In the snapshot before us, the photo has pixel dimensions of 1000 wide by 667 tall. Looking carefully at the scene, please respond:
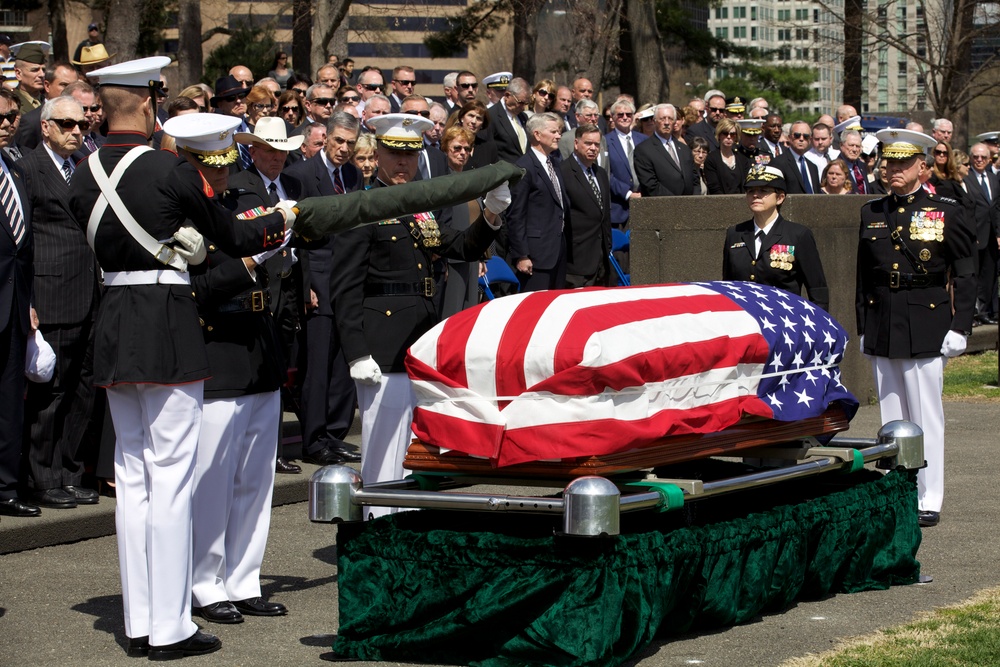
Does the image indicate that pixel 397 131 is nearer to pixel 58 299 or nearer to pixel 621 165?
pixel 58 299

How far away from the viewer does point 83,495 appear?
8938 millimetres

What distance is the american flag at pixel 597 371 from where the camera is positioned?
5.95 m

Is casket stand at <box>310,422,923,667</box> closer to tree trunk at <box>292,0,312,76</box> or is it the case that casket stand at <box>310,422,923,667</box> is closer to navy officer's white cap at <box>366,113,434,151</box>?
navy officer's white cap at <box>366,113,434,151</box>

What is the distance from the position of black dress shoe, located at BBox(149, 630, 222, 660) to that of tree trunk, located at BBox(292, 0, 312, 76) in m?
22.6

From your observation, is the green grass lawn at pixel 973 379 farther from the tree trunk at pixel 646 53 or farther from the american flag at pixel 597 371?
the tree trunk at pixel 646 53

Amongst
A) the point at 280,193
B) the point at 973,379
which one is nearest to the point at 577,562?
the point at 280,193

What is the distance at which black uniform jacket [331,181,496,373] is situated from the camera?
24.4 ft

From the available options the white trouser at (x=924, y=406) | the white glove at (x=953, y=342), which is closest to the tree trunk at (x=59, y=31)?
the white trouser at (x=924, y=406)

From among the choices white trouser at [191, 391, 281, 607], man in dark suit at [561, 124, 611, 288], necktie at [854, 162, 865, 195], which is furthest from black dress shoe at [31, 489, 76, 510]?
necktie at [854, 162, 865, 195]

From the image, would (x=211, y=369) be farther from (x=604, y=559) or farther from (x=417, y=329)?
(x=604, y=559)

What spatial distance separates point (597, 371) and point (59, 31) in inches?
1275

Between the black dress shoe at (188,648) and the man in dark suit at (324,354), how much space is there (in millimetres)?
4170

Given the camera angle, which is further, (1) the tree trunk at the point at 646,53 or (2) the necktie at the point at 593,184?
(1) the tree trunk at the point at 646,53

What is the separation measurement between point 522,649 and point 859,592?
6.99 feet
